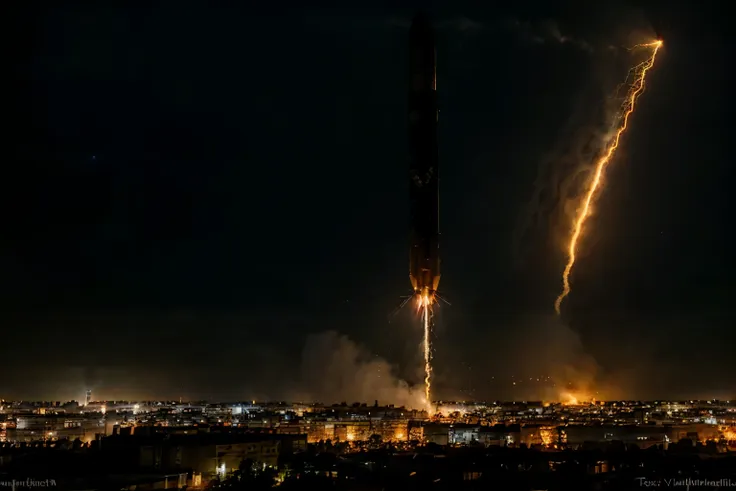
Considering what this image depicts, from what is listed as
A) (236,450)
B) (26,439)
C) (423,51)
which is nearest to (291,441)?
(236,450)

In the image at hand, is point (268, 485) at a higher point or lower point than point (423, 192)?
lower

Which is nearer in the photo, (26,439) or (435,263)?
(435,263)

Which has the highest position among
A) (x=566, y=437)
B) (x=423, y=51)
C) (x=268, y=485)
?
(x=423, y=51)

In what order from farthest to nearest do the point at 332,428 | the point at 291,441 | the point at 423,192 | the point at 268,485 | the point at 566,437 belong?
the point at 332,428 < the point at 566,437 < the point at 291,441 < the point at 423,192 < the point at 268,485

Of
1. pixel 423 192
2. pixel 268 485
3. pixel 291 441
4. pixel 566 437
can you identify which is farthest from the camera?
pixel 566 437

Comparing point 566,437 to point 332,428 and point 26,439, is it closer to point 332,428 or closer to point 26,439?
point 332,428

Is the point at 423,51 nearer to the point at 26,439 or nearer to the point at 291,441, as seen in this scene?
the point at 291,441
